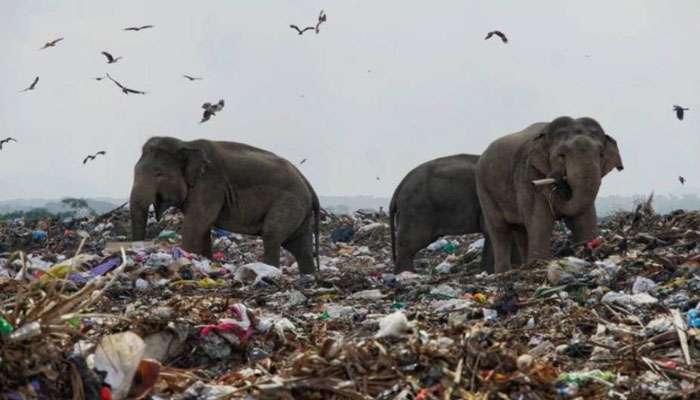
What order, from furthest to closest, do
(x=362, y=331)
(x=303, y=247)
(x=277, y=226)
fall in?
(x=303, y=247) → (x=277, y=226) → (x=362, y=331)

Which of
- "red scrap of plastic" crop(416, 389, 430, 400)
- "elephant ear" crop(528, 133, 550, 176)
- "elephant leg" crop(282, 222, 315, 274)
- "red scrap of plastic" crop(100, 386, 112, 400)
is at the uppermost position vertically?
"elephant ear" crop(528, 133, 550, 176)

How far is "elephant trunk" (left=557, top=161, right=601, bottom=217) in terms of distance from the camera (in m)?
9.22

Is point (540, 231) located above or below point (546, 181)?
below

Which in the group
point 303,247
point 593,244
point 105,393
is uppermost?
point 105,393

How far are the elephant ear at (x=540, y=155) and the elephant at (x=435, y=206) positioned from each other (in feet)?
9.28

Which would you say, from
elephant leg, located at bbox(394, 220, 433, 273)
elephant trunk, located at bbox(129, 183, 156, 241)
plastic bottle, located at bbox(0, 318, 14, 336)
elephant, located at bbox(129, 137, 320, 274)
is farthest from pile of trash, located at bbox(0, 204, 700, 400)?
elephant leg, located at bbox(394, 220, 433, 273)

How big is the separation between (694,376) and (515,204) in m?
6.21

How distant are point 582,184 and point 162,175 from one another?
476 centimetres

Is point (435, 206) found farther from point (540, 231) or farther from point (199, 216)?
point (540, 231)

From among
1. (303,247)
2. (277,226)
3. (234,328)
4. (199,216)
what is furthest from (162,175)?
(234,328)

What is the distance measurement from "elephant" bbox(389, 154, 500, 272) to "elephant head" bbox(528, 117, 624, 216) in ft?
9.22

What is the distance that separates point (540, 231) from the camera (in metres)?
9.62

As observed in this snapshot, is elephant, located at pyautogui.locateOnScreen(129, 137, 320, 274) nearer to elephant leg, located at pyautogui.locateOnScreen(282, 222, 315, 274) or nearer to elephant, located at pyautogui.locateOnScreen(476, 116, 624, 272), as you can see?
elephant leg, located at pyautogui.locateOnScreen(282, 222, 315, 274)

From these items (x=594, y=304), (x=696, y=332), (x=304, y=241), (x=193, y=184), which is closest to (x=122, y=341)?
(x=696, y=332)
